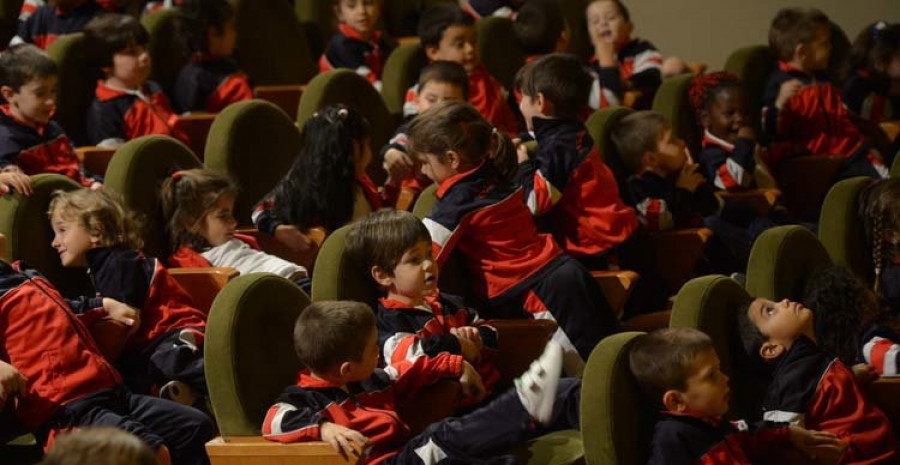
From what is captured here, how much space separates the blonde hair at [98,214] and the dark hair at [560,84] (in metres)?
0.80

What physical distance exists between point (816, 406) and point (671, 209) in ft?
2.51

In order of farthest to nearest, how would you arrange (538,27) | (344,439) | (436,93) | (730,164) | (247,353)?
(538,27) < (730,164) < (436,93) < (247,353) < (344,439)

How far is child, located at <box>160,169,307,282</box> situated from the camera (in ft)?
7.86

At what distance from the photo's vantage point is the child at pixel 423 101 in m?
2.79

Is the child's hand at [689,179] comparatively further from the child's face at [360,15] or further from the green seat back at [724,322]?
the child's face at [360,15]

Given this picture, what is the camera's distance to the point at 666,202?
2.85 m

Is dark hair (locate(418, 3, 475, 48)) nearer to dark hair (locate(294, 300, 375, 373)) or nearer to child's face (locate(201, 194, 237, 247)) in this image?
child's face (locate(201, 194, 237, 247))

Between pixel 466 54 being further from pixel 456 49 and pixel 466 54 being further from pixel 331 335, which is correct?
pixel 331 335

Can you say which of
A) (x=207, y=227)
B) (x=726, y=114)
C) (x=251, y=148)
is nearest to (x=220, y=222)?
(x=207, y=227)

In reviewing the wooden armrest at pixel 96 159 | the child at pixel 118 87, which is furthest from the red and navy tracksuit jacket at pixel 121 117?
the wooden armrest at pixel 96 159

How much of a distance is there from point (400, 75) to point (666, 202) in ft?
2.42

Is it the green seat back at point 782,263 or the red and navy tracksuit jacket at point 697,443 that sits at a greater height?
the green seat back at point 782,263

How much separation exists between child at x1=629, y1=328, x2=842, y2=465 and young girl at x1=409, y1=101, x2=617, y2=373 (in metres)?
0.40

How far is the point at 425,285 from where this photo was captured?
2.14 metres
